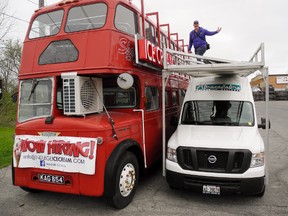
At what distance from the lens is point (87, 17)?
5.30 metres

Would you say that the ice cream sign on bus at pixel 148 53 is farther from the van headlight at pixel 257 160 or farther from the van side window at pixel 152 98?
the van headlight at pixel 257 160

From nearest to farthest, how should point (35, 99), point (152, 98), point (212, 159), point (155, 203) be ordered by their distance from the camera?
1. point (212, 159)
2. point (155, 203)
3. point (35, 99)
4. point (152, 98)

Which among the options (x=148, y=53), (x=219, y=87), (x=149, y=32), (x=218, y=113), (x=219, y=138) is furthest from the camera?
(x=149, y=32)

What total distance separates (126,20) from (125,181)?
319cm

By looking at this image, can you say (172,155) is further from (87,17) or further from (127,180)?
(87,17)

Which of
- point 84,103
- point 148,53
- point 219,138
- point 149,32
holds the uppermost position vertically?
point 149,32

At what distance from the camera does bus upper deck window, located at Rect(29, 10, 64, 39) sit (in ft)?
18.1

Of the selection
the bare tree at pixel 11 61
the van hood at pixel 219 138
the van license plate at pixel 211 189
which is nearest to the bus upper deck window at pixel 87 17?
the van hood at pixel 219 138

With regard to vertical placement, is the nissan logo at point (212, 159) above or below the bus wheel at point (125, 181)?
above

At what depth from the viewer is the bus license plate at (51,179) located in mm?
4607

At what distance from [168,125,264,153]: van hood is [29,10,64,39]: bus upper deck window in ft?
10.6

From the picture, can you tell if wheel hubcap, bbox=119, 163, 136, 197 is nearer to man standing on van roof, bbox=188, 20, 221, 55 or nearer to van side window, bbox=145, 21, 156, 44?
van side window, bbox=145, 21, 156, 44

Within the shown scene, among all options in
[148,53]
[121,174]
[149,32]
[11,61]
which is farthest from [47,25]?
[11,61]

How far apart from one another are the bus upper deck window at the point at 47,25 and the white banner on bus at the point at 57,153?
2.14m
